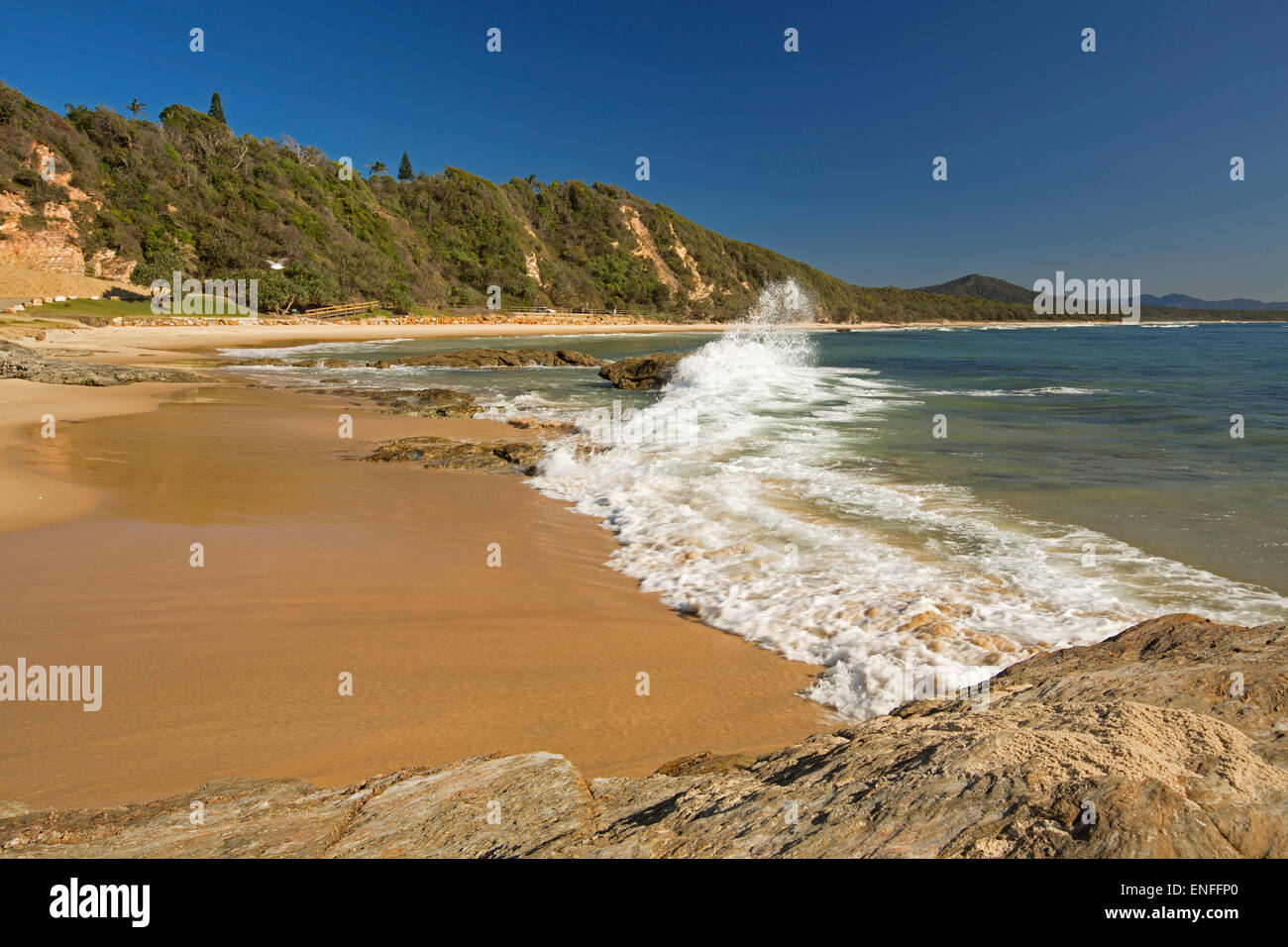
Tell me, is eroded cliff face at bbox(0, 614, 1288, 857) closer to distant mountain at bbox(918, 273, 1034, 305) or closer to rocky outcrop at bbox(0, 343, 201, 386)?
rocky outcrop at bbox(0, 343, 201, 386)

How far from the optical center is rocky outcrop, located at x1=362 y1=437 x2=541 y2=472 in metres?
9.80

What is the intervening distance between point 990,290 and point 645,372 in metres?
201

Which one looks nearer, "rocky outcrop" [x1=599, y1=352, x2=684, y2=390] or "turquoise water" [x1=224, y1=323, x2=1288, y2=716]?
"turquoise water" [x1=224, y1=323, x2=1288, y2=716]

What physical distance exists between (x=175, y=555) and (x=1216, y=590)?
8167mm

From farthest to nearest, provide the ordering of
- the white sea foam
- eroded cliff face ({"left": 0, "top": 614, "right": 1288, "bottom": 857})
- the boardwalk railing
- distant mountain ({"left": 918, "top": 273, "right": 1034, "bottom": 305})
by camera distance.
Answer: distant mountain ({"left": 918, "top": 273, "right": 1034, "bottom": 305}), the boardwalk railing, the white sea foam, eroded cliff face ({"left": 0, "top": 614, "right": 1288, "bottom": 857})

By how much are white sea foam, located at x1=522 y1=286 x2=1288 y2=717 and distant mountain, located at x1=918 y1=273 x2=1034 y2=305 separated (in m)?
194

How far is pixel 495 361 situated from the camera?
27781 millimetres

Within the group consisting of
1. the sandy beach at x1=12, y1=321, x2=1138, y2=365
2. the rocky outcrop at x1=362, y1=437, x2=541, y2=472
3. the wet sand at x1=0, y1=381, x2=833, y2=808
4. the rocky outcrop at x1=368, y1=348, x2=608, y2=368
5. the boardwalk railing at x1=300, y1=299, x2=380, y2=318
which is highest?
the boardwalk railing at x1=300, y1=299, x2=380, y2=318

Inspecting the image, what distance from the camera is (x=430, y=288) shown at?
67.1m

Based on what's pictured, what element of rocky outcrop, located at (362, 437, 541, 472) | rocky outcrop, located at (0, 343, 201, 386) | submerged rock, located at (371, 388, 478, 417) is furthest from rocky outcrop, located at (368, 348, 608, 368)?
rocky outcrop, located at (362, 437, 541, 472)

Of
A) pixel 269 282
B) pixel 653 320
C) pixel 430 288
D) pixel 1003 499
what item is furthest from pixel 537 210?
pixel 1003 499

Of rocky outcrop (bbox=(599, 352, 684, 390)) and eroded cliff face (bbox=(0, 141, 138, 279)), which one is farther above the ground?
eroded cliff face (bbox=(0, 141, 138, 279))

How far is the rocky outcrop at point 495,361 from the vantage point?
87.6 feet
